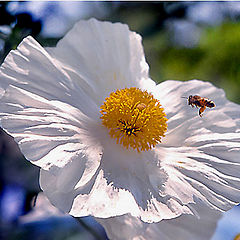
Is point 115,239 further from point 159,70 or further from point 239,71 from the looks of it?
point 239,71

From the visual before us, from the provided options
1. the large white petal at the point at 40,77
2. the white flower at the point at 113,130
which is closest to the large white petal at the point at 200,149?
the white flower at the point at 113,130

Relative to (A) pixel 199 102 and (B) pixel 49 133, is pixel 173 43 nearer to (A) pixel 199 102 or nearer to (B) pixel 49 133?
(A) pixel 199 102

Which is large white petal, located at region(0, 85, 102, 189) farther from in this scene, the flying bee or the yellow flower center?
the flying bee

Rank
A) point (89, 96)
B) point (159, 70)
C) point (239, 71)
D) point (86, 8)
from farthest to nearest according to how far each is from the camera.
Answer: point (239, 71) → point (159, 70) → point (86, 8) → point (89, 96)

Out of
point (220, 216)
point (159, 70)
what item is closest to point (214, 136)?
point (220, 216)

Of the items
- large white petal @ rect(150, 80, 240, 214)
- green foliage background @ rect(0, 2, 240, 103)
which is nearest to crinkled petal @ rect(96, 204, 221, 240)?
large white petal @ rect(150, 80, 240, 214)

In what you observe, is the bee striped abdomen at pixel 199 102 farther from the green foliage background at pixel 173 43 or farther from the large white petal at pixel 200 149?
the green foliage background at pixel 173 43
